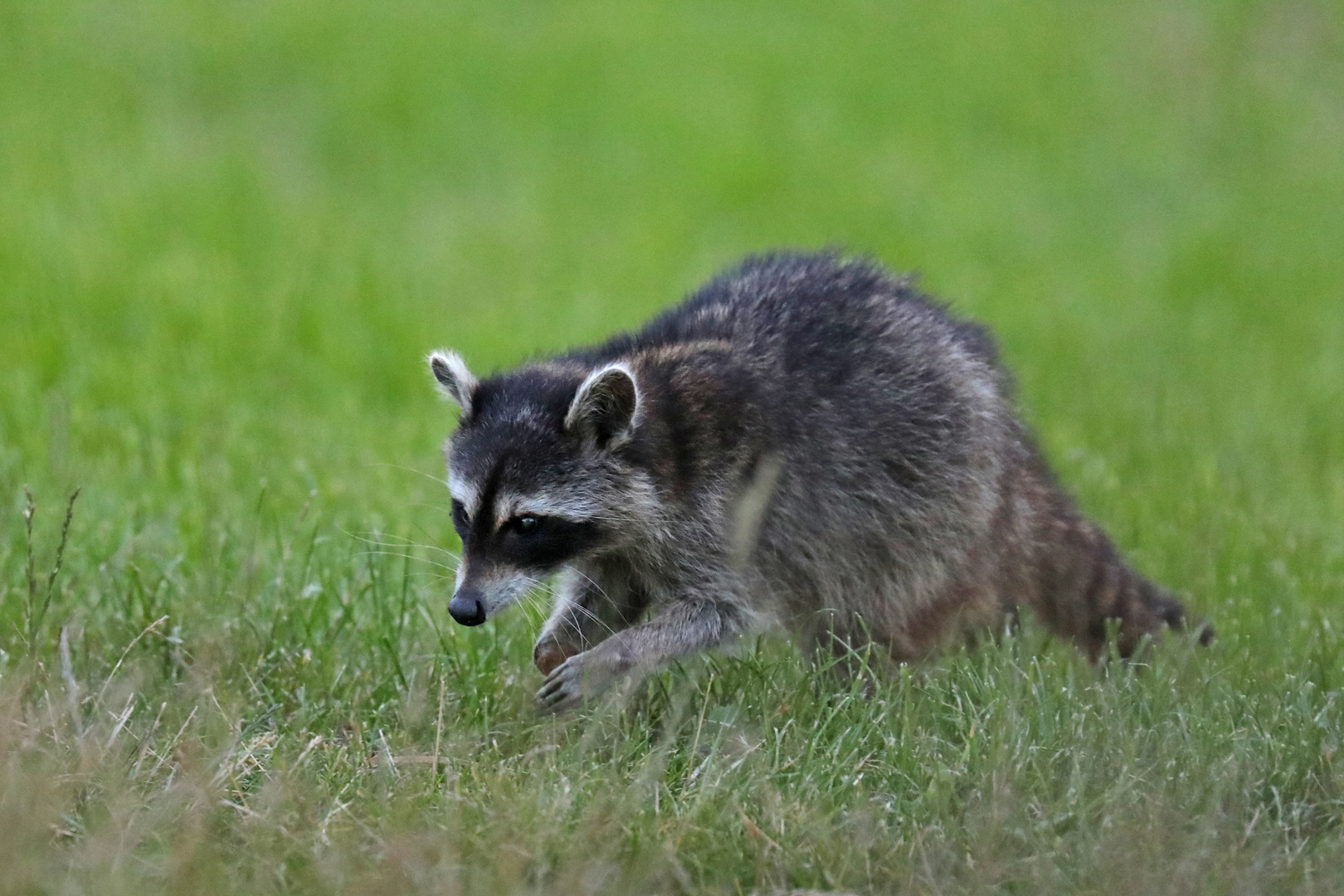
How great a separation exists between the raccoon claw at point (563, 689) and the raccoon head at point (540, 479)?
0.31 metres

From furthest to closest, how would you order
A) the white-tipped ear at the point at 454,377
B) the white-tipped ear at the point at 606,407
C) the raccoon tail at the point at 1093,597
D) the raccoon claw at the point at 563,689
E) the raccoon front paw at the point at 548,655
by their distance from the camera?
the raccoon tail at the point at 1093,597, the white-tipped ear at the point at 454,377, the raccoon front paw at the point at 548,655, the white-tipped ear at the point at 606,407, the raccoon claw at the point at 563,689

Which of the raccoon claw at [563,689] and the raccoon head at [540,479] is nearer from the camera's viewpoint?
the raccoon claw at [563,689]

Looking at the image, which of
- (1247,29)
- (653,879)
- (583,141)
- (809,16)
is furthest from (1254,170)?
(653,879)

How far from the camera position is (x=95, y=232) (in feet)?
33.0

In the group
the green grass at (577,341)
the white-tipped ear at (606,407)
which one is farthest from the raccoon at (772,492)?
the green grass at (577,341)

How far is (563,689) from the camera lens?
498 centimetres

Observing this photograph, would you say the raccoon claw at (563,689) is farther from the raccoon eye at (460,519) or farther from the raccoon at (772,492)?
the raccoon eye at (460,519)

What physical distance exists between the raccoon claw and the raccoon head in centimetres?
31

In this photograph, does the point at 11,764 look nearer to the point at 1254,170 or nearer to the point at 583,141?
the point at 583,141

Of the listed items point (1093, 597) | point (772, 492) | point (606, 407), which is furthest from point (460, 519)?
point (1093, 597)

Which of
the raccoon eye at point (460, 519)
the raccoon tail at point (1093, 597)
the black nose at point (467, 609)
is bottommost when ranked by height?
the raccoon tail at point (1093, 597)

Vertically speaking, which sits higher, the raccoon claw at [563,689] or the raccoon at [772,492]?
the raccoon at [772,492]

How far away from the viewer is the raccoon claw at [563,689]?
4977 millimetres

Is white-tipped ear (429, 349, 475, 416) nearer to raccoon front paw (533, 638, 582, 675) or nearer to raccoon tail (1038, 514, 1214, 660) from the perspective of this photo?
raccoon front paw (533, 638, 582, 675)
